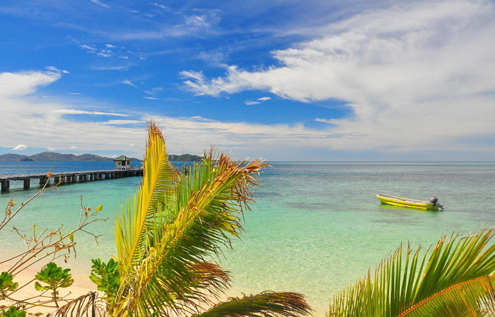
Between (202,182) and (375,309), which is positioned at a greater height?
(202,182)

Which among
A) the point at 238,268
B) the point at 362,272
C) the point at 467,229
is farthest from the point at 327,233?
the point at 467,229

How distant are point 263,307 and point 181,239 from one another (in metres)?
0.96

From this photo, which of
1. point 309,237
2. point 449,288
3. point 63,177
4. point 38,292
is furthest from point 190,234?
point 63,177

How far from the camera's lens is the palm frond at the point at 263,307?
2.89m

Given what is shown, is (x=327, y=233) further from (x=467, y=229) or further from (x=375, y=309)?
(x=375, y=309)

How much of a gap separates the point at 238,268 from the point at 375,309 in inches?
313

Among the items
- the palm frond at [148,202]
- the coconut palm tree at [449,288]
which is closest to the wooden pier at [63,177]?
the palm frond at [148,202]

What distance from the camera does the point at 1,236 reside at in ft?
43.5

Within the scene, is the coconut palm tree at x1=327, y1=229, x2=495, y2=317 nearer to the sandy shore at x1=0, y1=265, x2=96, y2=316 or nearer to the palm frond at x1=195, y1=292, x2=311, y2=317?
the palm frond at x1=195, y1=292, x2=311, y2=317

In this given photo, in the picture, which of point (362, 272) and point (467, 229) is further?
point (467, 229)

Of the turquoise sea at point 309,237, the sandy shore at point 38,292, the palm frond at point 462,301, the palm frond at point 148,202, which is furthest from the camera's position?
the turquoise sea at point 309,237

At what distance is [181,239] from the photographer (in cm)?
254

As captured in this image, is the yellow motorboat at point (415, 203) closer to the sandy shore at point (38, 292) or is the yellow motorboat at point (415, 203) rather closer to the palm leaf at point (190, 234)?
the sandy shore at point (38, 292)

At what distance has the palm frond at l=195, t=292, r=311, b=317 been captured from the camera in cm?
289
